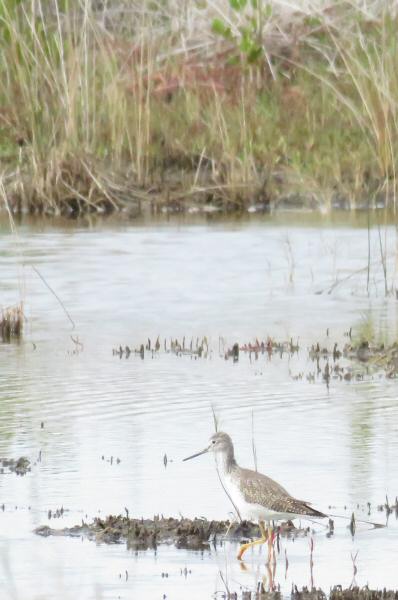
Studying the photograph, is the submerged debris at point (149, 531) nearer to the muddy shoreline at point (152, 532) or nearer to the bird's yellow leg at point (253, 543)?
the muddy shoreline at point (152, 532)

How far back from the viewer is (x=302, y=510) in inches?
266

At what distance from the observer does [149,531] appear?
6918mm

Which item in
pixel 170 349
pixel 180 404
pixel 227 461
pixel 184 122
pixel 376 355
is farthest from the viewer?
pixel 184 122

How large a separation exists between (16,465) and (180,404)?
1.77 m

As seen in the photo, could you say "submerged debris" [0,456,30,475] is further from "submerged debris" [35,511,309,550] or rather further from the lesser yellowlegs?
the lesser yellowlegs

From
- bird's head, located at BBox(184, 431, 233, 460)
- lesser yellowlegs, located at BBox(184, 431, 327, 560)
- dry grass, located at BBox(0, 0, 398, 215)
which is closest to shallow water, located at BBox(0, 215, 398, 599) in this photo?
lesser yellowlegs, located at BBox(184, 431, 327, 560)

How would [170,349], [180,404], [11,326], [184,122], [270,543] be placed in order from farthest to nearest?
[184,122] → [11,326] → [170,349] → [180,404] → [270,543]

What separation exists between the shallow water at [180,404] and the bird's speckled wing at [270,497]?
0.20m

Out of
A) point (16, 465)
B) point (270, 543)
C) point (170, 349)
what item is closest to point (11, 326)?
point (170, 349)

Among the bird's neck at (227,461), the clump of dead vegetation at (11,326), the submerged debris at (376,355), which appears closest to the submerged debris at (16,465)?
the bird's neck at (227,461)

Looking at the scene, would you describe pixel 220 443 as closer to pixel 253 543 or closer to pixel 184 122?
pixel 253 543

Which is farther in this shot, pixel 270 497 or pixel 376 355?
pixel 376 355

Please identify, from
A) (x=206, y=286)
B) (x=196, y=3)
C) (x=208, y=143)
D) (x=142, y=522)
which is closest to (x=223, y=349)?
(x=206, y=286)

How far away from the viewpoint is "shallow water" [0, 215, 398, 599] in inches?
264
